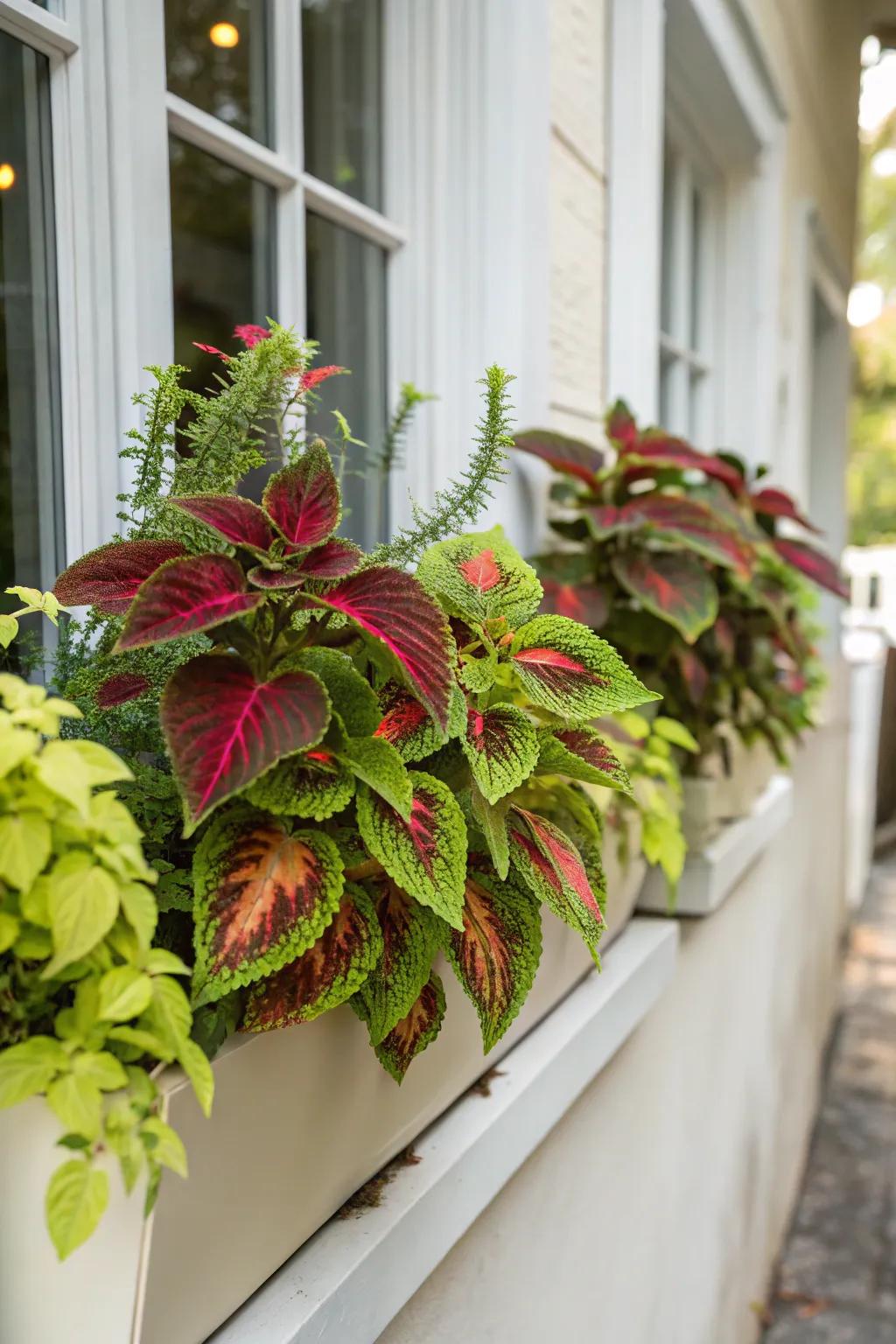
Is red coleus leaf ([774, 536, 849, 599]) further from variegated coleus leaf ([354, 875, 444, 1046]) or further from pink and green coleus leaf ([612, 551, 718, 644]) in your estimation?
variegated coleus leaf ([354, 875, 444, 1046])

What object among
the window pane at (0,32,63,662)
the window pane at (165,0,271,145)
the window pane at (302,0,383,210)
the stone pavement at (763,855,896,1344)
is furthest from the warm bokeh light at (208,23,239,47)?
the stone pavement at (763,855,896,1344)

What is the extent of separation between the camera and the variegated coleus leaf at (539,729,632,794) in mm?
830

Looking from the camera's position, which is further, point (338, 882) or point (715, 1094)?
point (715, 1094)

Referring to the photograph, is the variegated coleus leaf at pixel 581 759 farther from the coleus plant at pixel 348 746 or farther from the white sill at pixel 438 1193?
the white sill at pixel 438 1193

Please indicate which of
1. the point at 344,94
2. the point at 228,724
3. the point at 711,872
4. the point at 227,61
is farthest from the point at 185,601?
the point at 711,872

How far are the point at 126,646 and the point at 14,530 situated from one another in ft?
1.48

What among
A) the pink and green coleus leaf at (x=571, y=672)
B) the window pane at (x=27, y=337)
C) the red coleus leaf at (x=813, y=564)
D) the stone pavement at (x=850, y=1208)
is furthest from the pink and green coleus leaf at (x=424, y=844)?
the stone pavement at (x=850, y=1208)

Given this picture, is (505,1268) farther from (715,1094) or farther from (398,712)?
(715,1094)

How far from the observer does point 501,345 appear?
1.50 metres

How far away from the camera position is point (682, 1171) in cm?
191

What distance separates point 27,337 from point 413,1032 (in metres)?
0.64

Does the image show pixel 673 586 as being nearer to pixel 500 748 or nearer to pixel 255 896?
pixel 500 748

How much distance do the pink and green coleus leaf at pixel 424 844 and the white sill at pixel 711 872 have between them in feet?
3.05

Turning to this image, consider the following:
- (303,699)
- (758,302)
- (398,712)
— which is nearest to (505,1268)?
(398,712)
